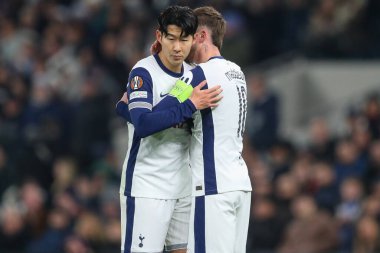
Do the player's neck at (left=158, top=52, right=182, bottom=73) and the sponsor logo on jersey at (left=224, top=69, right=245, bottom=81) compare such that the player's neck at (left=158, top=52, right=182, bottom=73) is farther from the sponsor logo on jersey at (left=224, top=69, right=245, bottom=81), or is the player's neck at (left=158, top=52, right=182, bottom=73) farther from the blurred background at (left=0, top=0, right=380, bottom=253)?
the blurred background at (left=0, top=0, right=380, bottom=253)

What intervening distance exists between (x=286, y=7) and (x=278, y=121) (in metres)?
2.19

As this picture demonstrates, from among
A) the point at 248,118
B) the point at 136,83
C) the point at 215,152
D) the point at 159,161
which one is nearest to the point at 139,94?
the point at 136,83

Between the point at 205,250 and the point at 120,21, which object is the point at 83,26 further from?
the point at 205,250

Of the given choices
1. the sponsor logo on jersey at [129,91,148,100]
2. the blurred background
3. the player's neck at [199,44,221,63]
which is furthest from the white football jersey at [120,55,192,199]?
the blurred background

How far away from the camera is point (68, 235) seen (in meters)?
13.8

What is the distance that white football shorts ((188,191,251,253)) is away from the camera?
770 centimetres

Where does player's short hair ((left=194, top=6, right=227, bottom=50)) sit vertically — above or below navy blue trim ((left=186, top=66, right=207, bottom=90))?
above

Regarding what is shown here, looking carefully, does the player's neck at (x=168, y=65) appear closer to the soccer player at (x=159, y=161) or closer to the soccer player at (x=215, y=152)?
the soccer player at (x=159, y=161)

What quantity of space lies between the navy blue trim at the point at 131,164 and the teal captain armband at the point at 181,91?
1.49ft

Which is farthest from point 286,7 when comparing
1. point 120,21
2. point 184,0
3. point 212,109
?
point 212,109

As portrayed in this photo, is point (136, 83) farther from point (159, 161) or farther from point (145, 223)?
point (145, 223)

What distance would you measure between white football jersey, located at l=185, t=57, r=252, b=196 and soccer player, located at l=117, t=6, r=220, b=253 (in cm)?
12

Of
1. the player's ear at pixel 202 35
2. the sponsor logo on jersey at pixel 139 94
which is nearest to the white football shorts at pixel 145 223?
the sponsor logo on jersey at pixel 139 94

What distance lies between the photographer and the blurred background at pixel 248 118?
1325 cm
